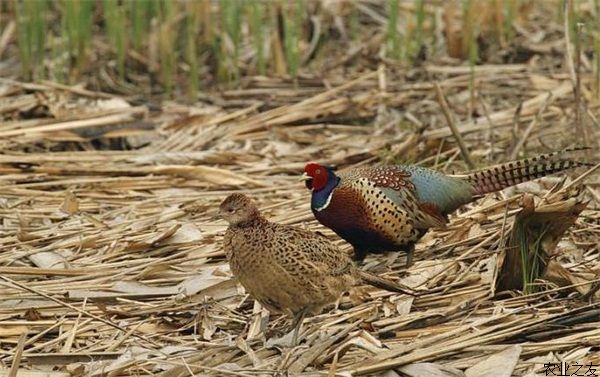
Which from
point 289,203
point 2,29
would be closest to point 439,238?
point 289,203

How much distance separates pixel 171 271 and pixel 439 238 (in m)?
1.32

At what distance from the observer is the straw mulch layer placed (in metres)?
4.82

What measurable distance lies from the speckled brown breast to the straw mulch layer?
0.52ft

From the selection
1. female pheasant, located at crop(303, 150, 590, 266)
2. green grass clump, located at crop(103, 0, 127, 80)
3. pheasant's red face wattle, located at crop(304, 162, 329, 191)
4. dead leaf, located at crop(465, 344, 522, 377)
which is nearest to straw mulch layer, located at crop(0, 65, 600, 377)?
dead leaf, located at crop(465, 344, 522, 377)

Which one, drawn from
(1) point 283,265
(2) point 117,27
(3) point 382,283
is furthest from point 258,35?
(1) point 283,265

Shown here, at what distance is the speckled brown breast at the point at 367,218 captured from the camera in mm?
5984

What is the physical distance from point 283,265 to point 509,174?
159cm

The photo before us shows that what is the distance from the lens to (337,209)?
19.6ft

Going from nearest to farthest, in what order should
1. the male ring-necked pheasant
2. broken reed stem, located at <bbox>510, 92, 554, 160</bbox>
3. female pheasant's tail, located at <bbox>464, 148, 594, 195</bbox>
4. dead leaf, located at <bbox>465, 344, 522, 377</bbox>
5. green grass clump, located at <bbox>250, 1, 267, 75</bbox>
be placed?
dead leaf, located at <bbox>465, 344, 522, 377</bbox> < the male ring-necked pheasant < female pheasant's tail, located at <bbox>464, 148, 594, 195</bbox> < broken reed stem, located at <bbox>510, 92, 554, 160</bbox> < green grass clump, located at <bbox>250, 1, 267, 75</bbox>

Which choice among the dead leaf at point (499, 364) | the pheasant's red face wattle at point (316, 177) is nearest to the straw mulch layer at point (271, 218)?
the dead leaf at point (499, 364)

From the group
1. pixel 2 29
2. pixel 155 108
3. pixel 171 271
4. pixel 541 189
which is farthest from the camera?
pixel 2 29

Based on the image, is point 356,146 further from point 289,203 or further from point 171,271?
point 171,271

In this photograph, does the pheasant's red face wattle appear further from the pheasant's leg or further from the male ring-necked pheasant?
the pheasant's leg

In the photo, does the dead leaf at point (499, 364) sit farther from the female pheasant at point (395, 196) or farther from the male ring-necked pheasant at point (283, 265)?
the female pheasant at point (395, 196)
